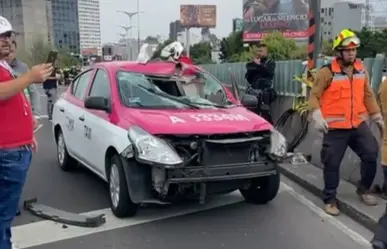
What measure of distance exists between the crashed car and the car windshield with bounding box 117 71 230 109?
12 mm

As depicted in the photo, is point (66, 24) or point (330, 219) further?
point (66, 24)

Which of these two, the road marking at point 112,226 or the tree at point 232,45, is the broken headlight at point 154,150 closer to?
the road marking at point 112,226

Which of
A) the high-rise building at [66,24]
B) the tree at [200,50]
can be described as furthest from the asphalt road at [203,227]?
the high-rise building at [66,24]

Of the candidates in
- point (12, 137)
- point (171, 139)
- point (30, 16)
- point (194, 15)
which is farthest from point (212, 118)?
point (30, 16)

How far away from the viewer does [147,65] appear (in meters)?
6.52

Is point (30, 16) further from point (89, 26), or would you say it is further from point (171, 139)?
point (171, 139)

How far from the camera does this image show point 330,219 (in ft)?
17.7

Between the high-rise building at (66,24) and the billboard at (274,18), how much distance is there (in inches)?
1659

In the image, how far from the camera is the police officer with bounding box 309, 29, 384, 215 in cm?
540

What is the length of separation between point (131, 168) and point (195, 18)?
106 meters

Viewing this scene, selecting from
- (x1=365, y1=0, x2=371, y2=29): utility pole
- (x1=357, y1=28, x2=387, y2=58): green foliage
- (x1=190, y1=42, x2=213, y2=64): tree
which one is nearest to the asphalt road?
(x1=357, y1=28, x2=387, y2=58): green foliage

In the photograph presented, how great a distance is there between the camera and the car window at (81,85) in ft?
23.0

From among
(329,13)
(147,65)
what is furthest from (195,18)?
(147,65)

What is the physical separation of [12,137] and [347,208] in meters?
3.62
